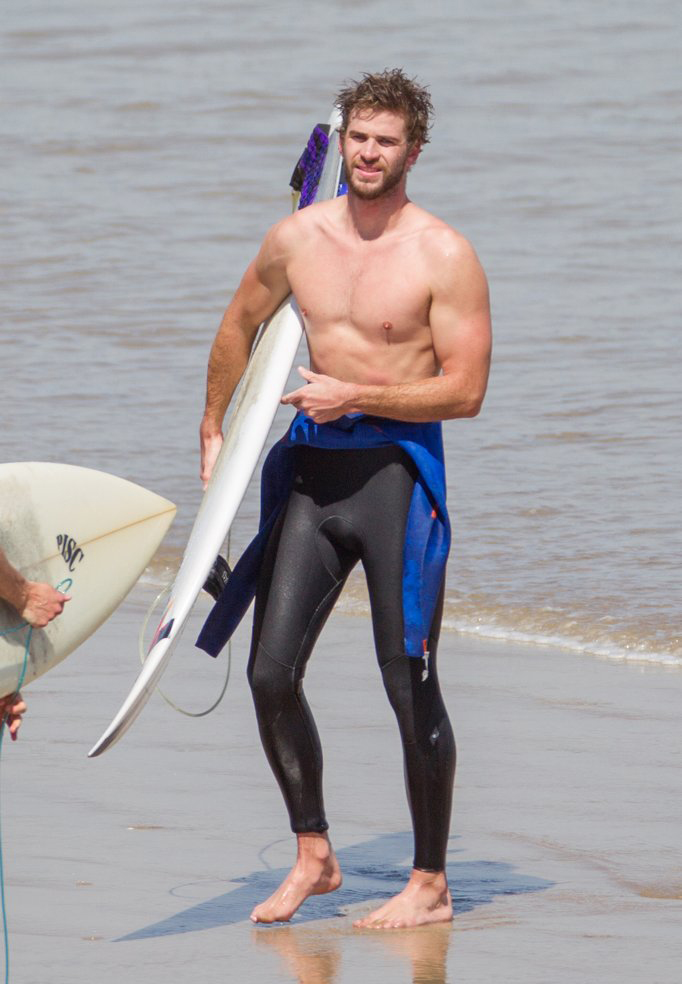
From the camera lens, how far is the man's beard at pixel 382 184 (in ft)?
13.6

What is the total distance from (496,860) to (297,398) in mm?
1347

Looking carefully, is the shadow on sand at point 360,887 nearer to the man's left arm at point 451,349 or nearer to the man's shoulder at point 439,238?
the man's left arm at point 451,349

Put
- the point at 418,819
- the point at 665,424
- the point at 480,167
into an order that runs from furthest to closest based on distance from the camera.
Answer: the point at 480,167 < the point at 665,424 < the point at 418,819

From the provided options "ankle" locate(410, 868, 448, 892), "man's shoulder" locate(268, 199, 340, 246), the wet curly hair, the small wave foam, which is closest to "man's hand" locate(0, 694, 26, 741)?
"ankle" locate(410, 868, 448, 892)

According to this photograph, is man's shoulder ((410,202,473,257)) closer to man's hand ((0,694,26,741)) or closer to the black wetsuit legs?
the black wetsuit legs

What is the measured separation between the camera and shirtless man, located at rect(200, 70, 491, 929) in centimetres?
414

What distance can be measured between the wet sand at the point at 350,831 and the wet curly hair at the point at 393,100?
5.52 ft

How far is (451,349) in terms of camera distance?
13.6ft

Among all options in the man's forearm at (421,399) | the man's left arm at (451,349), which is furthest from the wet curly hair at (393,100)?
the man's forearm at (421,399)

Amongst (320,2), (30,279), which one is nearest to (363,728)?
(30,279)

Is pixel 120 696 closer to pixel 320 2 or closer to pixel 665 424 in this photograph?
pixel 665 424

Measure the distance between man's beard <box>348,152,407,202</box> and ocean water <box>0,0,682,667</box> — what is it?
107 inches

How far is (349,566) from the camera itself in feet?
14.3

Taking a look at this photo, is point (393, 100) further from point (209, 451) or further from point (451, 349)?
point (209, 451)
